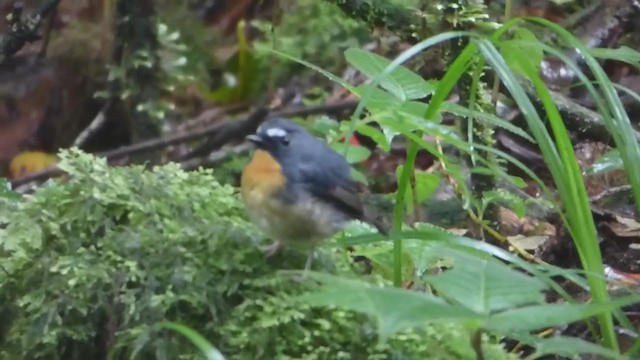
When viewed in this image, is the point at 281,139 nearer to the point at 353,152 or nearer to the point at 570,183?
the point at 353,152

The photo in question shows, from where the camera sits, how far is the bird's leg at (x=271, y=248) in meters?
2.02

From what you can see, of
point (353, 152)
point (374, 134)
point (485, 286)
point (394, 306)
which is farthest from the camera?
point (353, 152)

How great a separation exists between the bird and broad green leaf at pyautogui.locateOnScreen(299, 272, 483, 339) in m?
0.88

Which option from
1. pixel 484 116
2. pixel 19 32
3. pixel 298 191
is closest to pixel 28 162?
pixel 19 32

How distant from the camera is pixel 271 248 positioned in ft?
6.68

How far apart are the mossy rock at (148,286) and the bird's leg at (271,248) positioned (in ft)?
0.05

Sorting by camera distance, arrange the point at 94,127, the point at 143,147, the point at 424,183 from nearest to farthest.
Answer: the point at 424,183 → the point at 143,147 → the point at 94,127

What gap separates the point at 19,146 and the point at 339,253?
3018 millimetres

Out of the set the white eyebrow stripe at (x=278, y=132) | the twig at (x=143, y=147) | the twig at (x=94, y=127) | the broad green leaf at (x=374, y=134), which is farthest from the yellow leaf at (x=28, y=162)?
the broad green leaf at (x=374, y=134)

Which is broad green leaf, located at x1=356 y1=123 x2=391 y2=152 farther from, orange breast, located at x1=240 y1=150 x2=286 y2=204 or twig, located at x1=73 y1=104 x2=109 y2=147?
twig, located at x1=73 y1=104 x2=109 y2=147

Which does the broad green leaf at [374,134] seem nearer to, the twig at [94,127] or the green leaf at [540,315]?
the green leaf at [540,315]

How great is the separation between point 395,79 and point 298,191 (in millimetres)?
323

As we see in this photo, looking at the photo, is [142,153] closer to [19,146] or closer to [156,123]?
[156,123]

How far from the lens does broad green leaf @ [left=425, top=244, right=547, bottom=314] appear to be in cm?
114
